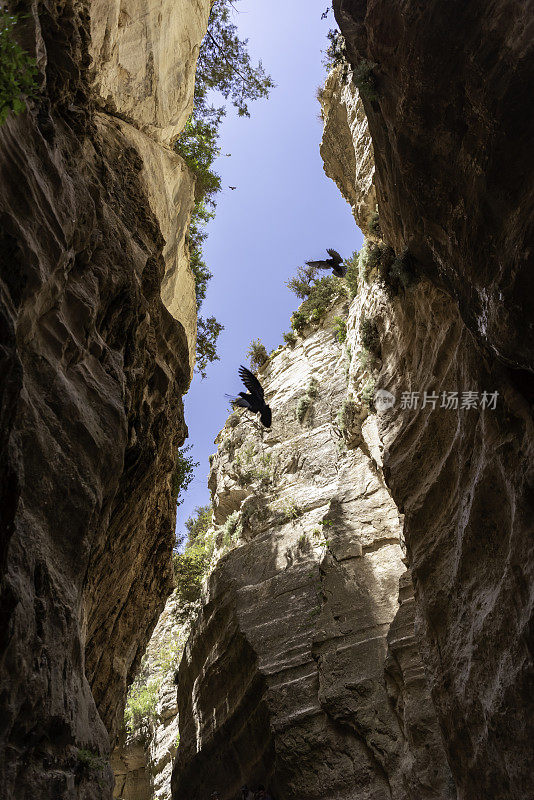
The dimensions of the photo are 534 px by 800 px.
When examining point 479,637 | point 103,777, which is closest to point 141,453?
point 103,777

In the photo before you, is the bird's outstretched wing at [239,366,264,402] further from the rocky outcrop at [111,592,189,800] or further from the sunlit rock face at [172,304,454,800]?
the rocky outcrop at [111,592,189,800]

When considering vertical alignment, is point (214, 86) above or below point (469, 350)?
above

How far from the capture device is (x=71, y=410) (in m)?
7.13

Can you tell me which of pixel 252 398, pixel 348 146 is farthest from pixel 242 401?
pixel 348 146

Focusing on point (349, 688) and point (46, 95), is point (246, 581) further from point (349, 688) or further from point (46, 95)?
point (46, 95)

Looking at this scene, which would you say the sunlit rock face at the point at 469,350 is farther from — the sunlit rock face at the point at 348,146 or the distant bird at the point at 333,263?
the distant bird at the point at 333,263

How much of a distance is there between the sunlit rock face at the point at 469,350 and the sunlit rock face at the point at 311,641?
252 centimetres

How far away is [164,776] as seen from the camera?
59.8ft

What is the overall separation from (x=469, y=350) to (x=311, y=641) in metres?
7.74

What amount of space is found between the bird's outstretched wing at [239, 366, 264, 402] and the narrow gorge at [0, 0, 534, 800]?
241 centimetres

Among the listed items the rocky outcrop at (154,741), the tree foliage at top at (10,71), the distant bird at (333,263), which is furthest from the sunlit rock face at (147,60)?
the rocky outcrop at (154,741)

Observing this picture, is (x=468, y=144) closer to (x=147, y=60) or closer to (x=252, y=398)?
(x=147, y=60)

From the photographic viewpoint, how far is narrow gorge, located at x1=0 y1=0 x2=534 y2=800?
6.41 metres

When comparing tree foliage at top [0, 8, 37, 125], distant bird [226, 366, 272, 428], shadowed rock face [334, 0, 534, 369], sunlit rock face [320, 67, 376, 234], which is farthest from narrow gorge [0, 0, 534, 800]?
distant bird [226, 366, 272, 428]
